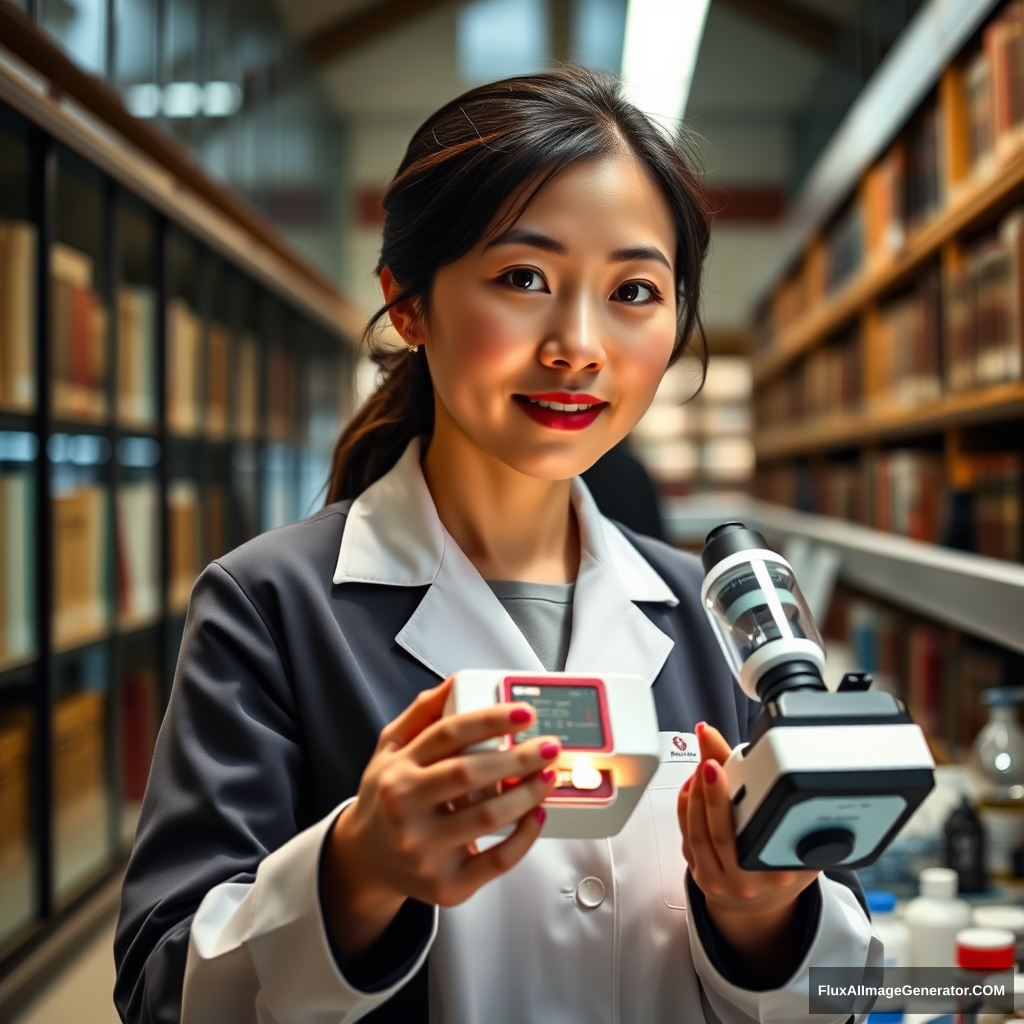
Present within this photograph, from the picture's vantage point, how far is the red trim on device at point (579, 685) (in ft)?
2.58

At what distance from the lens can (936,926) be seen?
1570 millimetres

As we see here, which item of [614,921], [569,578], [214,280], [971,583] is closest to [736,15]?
[214,280]

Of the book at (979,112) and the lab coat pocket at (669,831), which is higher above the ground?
the book at (979,112)

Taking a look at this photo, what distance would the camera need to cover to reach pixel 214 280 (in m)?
4.54

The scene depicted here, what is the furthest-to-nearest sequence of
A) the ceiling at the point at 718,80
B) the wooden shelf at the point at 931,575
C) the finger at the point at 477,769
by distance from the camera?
the ceiling at the point at 718,80 → the wooden shelf at the point at 931,575 → the finger at the point at 477,769

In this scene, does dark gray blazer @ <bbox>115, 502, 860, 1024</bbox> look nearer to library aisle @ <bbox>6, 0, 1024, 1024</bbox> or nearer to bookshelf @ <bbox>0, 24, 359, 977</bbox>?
library aisle @ <bbox>6, 0, 1024, 1024</bbox>

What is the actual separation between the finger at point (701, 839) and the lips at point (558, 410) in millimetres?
360

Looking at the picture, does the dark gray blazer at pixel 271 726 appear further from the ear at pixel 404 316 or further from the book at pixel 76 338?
the book at pixel 76 338

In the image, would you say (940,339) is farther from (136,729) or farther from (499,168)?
(136,729)

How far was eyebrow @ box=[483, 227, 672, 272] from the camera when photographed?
1042mm

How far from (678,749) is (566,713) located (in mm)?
383

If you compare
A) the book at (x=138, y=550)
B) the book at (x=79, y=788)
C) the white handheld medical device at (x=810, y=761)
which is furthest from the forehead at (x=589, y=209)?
the book at (x=138, y=550)

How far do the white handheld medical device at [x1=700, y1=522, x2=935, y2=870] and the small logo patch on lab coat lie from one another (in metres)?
0.25

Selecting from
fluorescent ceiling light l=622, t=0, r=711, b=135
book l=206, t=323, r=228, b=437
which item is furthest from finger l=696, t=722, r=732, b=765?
fluorescent ceiling light l=622, t=0, r=711, b=135
